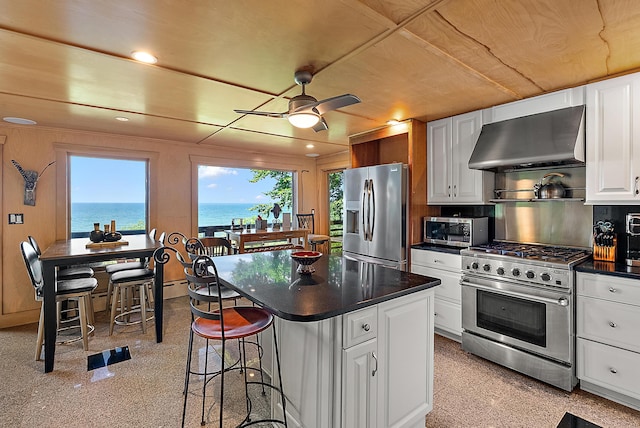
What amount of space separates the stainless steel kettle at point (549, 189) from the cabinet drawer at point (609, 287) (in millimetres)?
846

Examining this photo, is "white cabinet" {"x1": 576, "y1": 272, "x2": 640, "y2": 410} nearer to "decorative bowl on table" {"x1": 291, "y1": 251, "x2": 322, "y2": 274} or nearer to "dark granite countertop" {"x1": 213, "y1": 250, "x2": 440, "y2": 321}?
"dark granite countertop" {"x1": 213, "y1": 250, "x2": 440, "y2": 321}

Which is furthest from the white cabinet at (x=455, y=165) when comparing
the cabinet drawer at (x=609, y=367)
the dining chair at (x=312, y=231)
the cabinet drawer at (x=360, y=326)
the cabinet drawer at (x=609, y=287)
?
the dining chair at (x=312, y=231)

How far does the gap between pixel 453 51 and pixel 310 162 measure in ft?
14.5

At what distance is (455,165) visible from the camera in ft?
11.1

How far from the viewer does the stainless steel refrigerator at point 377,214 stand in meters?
3.51

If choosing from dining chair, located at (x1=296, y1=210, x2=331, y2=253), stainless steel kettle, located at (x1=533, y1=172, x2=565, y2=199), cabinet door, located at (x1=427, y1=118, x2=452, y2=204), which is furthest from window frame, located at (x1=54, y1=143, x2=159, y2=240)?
stainless steel kettle, located at (x1=533, y1=172, x2=565, y2=199)

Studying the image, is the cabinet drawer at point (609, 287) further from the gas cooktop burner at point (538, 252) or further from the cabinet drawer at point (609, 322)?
the gas cooktop burner at point (538, 252)

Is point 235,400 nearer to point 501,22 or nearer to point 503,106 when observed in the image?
point 501,22

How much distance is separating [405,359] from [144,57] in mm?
2508

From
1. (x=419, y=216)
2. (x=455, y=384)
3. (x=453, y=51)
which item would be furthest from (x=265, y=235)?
(x=453, y=51)

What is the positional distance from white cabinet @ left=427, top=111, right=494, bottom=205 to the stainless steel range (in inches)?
27.3

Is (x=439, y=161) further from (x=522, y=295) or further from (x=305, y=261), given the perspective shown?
(x=305, y=261)

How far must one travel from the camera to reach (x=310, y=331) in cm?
157

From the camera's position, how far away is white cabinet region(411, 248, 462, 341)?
Result: 10.0 ft
